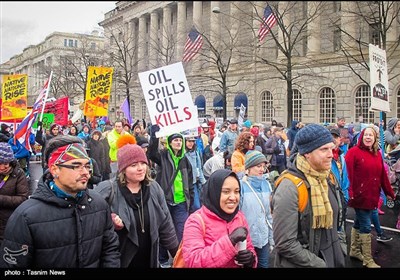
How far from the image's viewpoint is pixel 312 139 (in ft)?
9.18

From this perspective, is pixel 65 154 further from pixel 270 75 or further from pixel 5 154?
pixel 270 75

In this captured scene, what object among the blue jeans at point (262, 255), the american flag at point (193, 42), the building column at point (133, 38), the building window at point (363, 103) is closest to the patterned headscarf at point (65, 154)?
the blue jeans at point (262, 255)

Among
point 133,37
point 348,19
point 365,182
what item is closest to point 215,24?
point 348,19

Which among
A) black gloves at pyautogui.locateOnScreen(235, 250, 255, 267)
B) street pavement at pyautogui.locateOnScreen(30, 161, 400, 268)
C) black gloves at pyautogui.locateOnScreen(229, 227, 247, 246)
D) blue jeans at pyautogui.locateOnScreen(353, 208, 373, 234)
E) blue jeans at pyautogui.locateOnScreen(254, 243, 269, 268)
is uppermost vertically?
black gloves at pyautogui.locateOnScreen(229, 227, 247, 246)

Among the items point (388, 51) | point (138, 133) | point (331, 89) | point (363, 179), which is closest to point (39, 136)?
point (138, 133)

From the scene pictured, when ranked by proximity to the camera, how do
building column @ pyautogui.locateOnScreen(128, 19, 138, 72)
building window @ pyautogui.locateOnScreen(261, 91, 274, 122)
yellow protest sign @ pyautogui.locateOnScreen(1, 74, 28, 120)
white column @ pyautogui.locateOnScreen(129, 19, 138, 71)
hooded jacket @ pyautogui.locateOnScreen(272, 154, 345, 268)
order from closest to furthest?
hooded jacket @ pyautogui.locateOnScreen(272, 154, 345, 268) < yellow protest sign @ pyautogui.locateOnScreen(1, 74, 28, 120) < white column @ pyautogui.locateOnScreen(129, 19, 138, 71) < building column @ pyautogui.locateOnScreen(128, 19, 138, 72) < building window @ pyautogui.locateOnScreen(261, 91, 274, 122)

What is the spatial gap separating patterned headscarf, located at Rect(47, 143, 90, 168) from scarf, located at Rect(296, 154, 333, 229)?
63.6 inches

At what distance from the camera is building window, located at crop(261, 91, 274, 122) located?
110ft

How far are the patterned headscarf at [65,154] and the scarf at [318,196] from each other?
5.30 ft

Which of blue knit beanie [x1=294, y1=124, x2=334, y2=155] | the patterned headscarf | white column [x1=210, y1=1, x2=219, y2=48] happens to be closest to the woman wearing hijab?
blue knit beanie [x1=294, y1=124, x2=334, y2=155]

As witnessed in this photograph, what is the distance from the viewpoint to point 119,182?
11.1ft

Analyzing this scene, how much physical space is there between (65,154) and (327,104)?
29.6 m

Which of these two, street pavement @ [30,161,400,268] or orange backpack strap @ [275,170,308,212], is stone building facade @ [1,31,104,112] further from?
orange backpack strap @ [275,170,308,212]

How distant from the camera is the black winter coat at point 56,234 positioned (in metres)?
2.27
